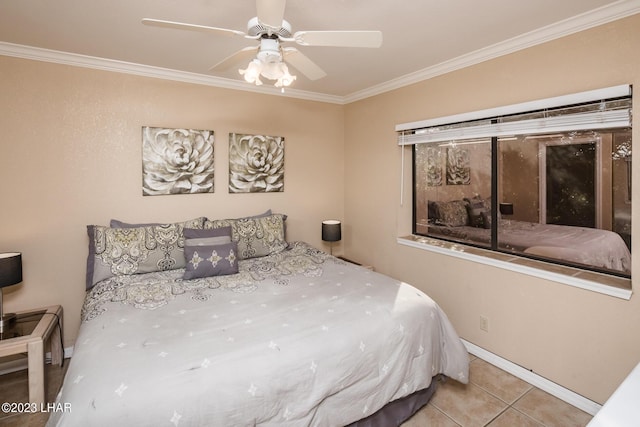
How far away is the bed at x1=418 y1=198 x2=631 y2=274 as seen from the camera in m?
2.24

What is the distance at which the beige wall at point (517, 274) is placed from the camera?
203 centimetres

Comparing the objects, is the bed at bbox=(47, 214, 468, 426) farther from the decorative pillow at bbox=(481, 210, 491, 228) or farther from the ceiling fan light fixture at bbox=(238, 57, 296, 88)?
the ceiling fan light fixture at bbox=(238, 57, 296, 88)

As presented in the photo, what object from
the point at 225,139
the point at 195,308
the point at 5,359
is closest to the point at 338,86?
the point at 225,139

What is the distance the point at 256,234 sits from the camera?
3279mm

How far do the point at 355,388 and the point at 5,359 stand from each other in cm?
283

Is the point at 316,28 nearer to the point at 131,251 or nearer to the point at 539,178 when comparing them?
the point at 539,178

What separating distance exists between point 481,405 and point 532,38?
2.56m

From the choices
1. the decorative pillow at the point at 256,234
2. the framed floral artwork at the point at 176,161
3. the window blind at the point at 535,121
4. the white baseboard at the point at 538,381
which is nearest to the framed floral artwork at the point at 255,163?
the framed floral artwork at the point at 176,161

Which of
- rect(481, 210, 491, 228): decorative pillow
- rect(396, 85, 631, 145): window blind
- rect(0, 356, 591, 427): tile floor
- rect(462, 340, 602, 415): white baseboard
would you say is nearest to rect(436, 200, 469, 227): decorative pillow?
rect(481, 210, 491, 228): decorative pillow

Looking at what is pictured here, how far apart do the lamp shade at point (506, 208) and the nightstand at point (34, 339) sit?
3526mm

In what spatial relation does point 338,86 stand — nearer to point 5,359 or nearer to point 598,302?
point 598,302

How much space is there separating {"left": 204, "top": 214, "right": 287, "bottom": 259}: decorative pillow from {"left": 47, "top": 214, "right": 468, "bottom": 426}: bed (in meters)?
0.32

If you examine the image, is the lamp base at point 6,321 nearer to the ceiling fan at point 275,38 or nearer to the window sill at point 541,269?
the ceiling fan at point 275,38

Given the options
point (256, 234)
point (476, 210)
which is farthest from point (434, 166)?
point (256, 234)
